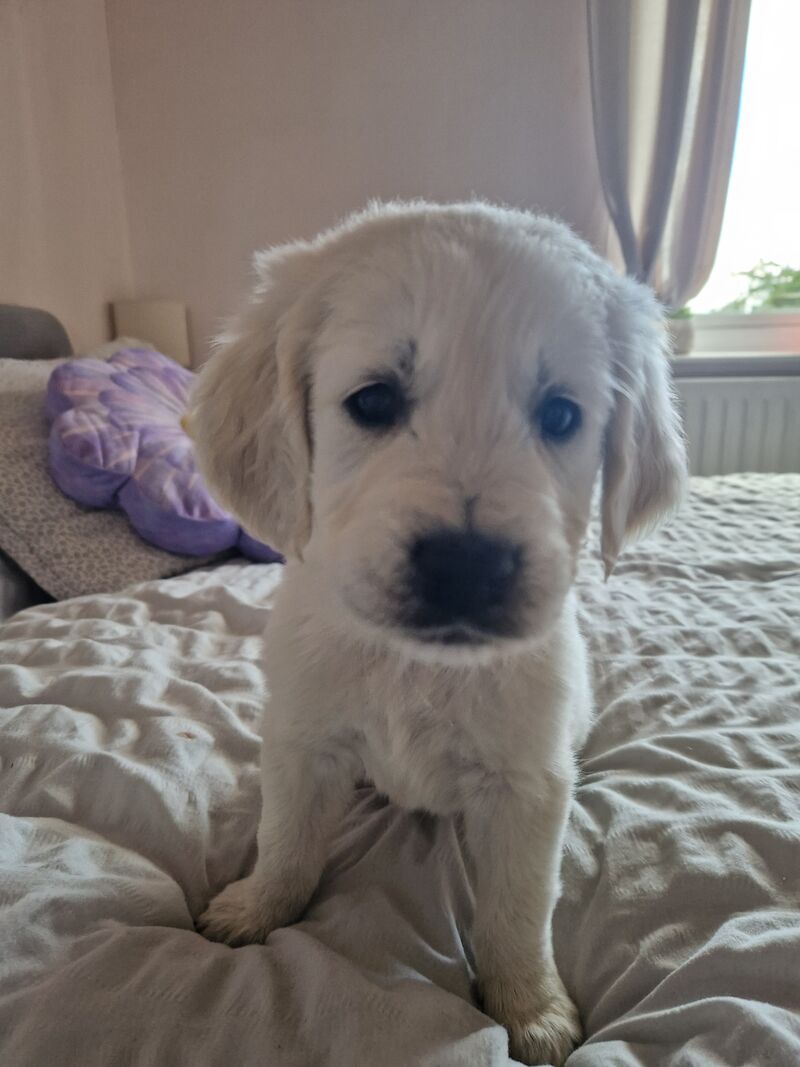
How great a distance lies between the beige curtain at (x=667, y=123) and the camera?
3139 millimetres

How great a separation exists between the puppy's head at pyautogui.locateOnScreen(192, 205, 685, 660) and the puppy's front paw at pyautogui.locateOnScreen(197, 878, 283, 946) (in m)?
0.37

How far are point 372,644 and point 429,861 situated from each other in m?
0.32

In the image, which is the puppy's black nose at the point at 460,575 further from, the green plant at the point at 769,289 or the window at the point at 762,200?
the green plant at the point at 769,289

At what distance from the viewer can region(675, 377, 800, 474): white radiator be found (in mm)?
3488

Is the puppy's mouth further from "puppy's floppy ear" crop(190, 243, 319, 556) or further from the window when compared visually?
the window

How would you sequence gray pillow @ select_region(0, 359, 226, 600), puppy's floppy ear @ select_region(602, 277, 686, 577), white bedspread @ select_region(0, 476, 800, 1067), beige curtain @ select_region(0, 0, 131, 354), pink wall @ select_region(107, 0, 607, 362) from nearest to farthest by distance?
white bedspread @ select_region(0, 476, 800, 1067) < puppy's floppy ear @ select_region(602, 277, 686, 577) < gray pillow @ select_region(0, 359, 226, 600) < beige curtain @ select_region(0, 0, 131, 354) < pink wall @ select_region(107, 0, 607, 362)

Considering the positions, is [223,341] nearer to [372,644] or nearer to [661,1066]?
[372,644]

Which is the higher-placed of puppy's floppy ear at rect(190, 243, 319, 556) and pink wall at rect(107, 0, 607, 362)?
→ pink wall at rect(107, 0, 607, 362)

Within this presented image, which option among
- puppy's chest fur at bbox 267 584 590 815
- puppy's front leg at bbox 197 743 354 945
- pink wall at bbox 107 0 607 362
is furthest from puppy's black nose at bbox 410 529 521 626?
pink wall at bbox 107 0 607 362

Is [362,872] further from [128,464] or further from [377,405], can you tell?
[128,464]

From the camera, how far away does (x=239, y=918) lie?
0.90 m

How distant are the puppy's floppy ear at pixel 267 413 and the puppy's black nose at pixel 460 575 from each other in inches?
11.9

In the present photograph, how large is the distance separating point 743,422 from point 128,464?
2859 mm

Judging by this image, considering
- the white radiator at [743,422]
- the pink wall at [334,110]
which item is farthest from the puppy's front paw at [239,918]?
the pink wall at [334,110]
